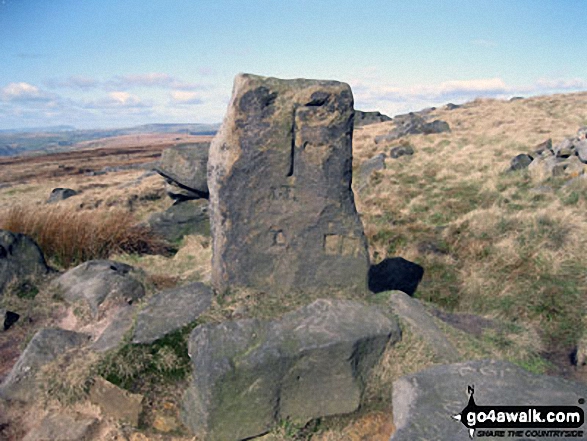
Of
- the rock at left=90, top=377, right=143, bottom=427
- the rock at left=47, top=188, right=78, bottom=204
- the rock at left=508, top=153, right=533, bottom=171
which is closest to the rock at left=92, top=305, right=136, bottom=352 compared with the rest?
the rock at left=90, top=377, right=143, bottom=427

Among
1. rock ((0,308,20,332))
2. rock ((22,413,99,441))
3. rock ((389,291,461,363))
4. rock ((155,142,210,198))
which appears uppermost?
rock ((155,142,210,198))

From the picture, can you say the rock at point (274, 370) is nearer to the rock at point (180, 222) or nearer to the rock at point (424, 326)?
the rock at point (424, 326)

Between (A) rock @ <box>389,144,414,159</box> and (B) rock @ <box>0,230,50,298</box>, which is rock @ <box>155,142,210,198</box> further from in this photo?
(A) rock @ <box>389,144,414,159</box>

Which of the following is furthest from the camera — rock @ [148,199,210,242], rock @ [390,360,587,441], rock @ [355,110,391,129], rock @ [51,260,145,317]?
rock @ [355,110,391,129]

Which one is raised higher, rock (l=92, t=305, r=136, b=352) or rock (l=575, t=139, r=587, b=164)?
rock (l=575, t=139, r=587, b=164)

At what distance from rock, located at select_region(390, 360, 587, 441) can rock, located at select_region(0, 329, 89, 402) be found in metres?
3.01

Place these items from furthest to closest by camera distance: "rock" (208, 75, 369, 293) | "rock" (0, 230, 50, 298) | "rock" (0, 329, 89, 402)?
1. "rock" (0, 230, 50, 298)
2. "rock" (208, 75, 369, 293)
3. "rock" (0, 329, 89, 402)

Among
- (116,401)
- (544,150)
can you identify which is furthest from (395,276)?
(544,150)

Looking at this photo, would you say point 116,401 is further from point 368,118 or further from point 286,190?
point 368,118

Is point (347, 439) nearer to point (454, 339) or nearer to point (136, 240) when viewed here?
point (454, 339)

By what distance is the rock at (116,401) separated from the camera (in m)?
3.39

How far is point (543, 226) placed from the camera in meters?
7.16

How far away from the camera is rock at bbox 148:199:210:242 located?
30.8ft

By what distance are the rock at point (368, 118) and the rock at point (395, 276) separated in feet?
108
